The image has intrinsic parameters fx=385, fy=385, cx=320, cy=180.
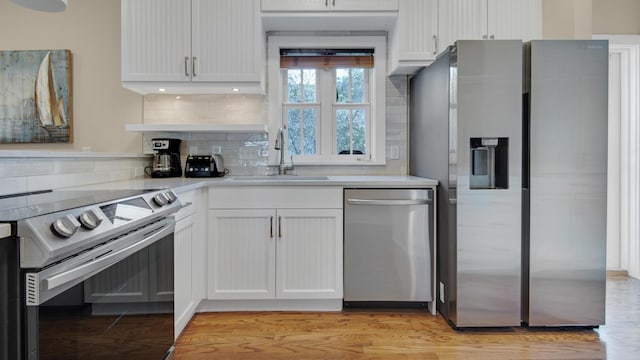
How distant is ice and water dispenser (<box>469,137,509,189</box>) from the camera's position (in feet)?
7.41

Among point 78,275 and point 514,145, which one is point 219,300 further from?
point 514,145

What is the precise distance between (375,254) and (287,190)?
0.71 meters

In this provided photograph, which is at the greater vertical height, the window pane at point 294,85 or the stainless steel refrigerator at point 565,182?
the window pane at point 294,85

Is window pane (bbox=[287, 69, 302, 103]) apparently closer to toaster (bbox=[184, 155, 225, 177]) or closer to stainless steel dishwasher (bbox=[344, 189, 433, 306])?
toaster (bbox=[184, 155, 225, 177])

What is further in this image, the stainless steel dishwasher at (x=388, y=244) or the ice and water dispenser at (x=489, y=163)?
the stainless steel dishwasher at (x=388, y=244)

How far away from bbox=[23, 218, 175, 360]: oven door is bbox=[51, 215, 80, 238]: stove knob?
0.09m

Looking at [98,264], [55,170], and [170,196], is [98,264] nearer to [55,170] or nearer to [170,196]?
[170,196]

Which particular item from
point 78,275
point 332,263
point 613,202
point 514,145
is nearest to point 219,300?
point 332,263

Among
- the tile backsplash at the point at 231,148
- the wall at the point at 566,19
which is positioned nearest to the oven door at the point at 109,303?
the tile backsplash at the point at 231,148

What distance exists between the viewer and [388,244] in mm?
2504

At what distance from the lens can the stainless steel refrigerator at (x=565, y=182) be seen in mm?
2238

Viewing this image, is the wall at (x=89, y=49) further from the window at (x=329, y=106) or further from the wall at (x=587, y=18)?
the wall at (x=587, y=18)

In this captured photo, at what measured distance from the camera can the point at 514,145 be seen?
2232 mm

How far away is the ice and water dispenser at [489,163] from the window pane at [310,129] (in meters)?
1.33
